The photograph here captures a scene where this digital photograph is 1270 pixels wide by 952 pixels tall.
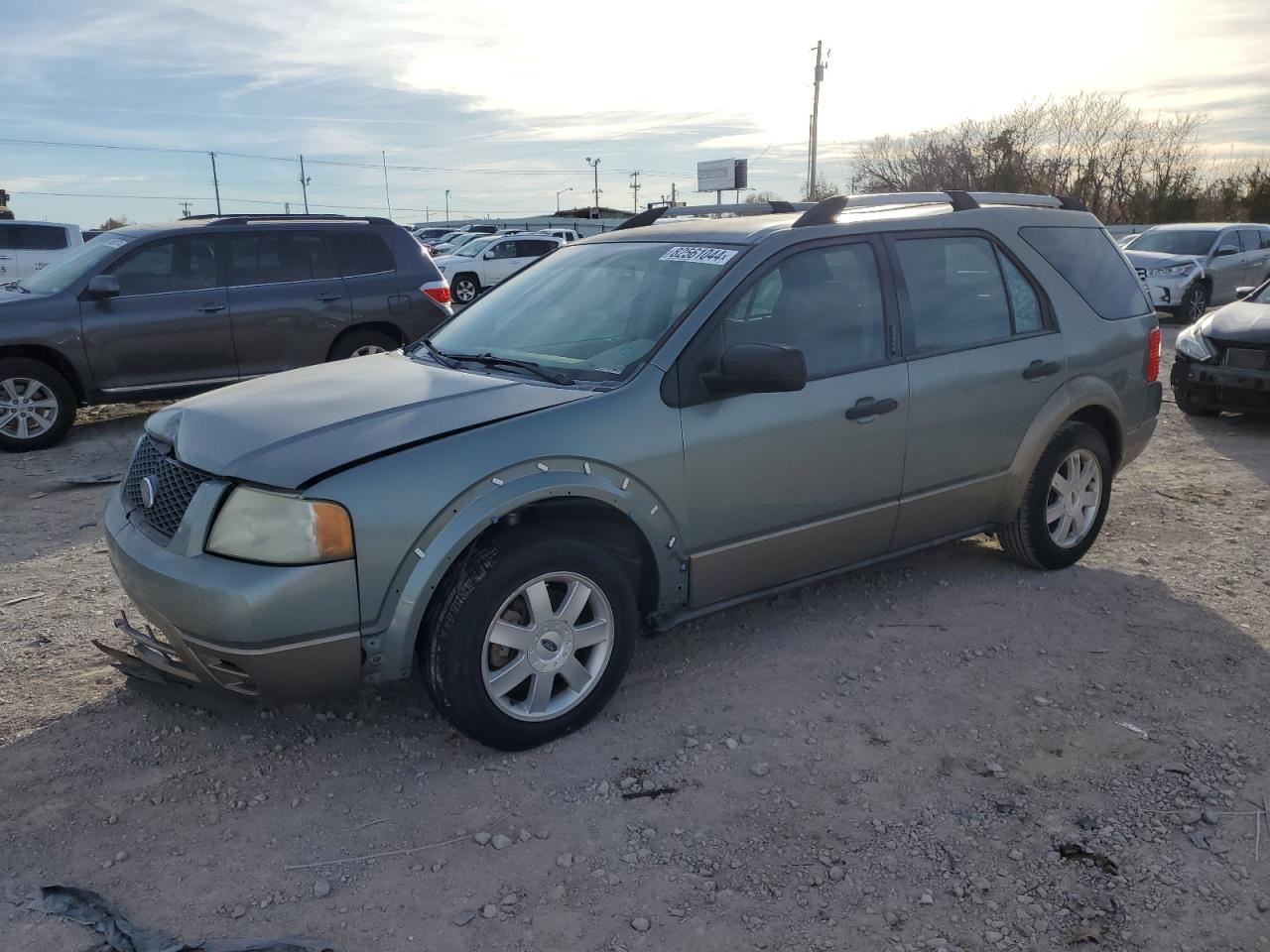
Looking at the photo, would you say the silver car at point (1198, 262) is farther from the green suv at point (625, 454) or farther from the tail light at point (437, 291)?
the green suv at point (625, 454)

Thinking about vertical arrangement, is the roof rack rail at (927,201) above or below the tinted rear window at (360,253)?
above

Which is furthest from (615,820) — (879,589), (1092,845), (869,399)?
(879,589)

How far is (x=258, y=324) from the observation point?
870cm

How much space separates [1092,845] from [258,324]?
7687mm

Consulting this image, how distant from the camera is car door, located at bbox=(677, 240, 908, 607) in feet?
12.3

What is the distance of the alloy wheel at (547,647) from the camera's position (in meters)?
3.33

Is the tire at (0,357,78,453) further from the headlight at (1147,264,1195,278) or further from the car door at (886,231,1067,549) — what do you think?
the headlight at (1147,264,1195,278)

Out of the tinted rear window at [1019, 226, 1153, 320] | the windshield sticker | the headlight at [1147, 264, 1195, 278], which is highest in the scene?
the windshield sticker

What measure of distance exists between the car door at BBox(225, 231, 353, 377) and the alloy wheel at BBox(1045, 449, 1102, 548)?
20.6 feet

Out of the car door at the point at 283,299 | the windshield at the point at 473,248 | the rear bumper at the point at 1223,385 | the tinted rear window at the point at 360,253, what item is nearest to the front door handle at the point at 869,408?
the rear bumper at the point at 1223,385

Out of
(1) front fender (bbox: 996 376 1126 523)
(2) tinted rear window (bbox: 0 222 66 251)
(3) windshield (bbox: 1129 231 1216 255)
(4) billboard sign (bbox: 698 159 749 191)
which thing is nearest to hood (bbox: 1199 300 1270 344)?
(1) front fender (bbox: 996 376 1126 523)

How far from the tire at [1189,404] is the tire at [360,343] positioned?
6.99 meters

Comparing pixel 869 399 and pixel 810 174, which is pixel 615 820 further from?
pixel 810 174

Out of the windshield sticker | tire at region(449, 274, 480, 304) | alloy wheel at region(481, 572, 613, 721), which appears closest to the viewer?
alloy wheel at region(481, 572, 613, 721)
